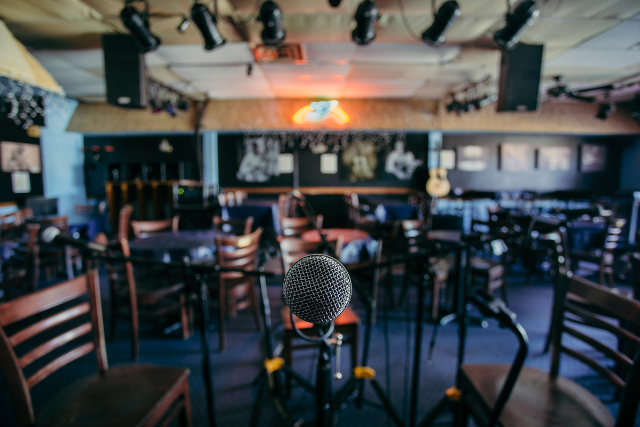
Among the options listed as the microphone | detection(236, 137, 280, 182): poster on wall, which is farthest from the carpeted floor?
detection(236, 137, 280, 182): poster on wall

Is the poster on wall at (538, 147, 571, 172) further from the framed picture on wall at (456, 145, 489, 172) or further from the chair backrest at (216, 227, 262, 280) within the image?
the chair backrest at (216, 227, 262, 280)

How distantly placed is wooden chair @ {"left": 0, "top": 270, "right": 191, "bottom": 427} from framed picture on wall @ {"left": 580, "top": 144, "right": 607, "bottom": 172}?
9680 millimetres

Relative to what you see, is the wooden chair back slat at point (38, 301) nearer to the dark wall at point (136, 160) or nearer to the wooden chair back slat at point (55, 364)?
the wooden chair back slat at point (55, 364)

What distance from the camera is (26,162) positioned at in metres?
5.88

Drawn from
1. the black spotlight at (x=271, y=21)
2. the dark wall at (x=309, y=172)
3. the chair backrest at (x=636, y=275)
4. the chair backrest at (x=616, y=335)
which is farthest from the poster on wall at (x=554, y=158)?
the chair backrest at (x=616, y=335)

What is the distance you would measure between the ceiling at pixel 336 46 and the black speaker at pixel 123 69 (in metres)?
0.24

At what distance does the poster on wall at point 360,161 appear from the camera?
7.58 metres

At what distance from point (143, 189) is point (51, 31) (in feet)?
13.3

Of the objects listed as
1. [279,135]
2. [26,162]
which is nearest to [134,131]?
[26,162]

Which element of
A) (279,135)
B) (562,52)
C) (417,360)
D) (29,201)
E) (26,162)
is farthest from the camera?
(279,135)

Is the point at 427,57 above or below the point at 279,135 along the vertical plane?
above

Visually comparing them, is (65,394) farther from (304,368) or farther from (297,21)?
(297,21)

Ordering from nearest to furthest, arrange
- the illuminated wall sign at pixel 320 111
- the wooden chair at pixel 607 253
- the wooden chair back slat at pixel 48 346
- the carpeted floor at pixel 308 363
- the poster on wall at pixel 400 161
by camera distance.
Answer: the illuminated wall sign at pixel 320 111 → the wooden chair back slat at pixel 48 346 → the carpeted floor at pixel 308 363 → the wooden chair at pixel 607 253 → the poster on wall at pixel 400 161

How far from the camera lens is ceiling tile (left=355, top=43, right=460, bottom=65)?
3.93 meters
